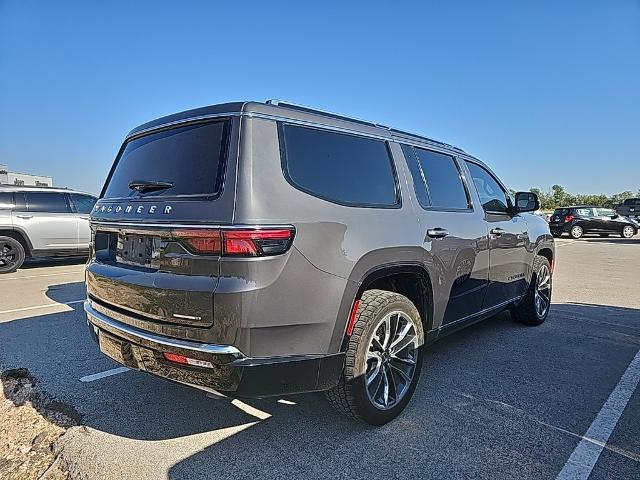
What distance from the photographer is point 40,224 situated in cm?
980

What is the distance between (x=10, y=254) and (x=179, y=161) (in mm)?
9128

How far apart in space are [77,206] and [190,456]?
9567 mm

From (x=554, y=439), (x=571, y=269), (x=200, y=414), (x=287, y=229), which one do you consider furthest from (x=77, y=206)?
(x=571, y=269)

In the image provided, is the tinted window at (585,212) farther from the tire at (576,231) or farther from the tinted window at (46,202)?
the tinted window at (46,202)

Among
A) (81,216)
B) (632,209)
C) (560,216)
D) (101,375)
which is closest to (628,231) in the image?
(560,216)

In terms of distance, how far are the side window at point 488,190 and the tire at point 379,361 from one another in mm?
1751

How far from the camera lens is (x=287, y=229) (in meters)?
2.28

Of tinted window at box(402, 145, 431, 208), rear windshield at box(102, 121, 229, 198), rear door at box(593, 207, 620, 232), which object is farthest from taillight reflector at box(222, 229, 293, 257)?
rear door at box(593, 207, 620, 232)

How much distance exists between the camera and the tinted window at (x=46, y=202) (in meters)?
9.79

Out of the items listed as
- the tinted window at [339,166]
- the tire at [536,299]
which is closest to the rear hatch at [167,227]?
the tinted window at [339,166]

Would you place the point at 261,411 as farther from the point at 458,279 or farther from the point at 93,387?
the point at 458,279

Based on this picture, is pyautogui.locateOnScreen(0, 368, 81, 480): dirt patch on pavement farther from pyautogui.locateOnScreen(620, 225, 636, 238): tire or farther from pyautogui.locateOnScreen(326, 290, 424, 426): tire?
pyautogui.locateOnScreen(620, 225, 636, 238): tire

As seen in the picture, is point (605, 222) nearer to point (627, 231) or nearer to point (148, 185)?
point (627, 231)

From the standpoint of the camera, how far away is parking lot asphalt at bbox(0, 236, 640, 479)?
2412mm
